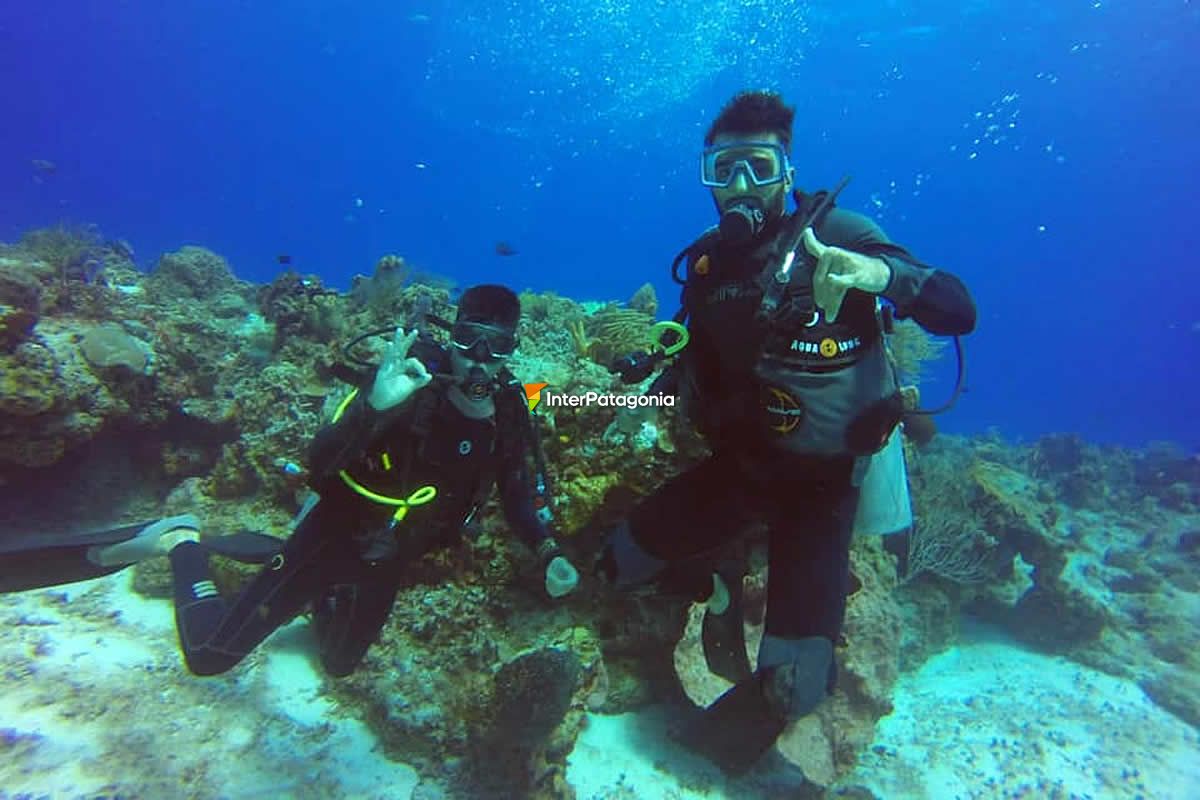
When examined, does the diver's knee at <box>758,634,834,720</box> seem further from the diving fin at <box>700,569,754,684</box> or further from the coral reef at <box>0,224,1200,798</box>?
the coral reef at <box>0,224,1200,798</box>

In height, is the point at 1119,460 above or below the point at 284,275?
below

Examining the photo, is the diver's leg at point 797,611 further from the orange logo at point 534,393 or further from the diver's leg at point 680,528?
the orange logo at point 534,393

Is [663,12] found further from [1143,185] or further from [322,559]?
[1143,185]

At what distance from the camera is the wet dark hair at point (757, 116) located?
12.4 ft

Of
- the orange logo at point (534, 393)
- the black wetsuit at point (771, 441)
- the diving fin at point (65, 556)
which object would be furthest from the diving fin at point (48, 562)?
the black wetsuit at point (771, 441)

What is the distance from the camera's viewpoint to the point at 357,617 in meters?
3.92

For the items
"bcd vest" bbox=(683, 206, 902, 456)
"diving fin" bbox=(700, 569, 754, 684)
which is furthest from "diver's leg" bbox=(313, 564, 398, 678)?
"bcd vest" bbox=(683, 206, 902, 456)

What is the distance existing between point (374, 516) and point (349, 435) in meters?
0.75

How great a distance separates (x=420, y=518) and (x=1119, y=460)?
23631mm

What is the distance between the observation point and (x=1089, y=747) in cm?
653

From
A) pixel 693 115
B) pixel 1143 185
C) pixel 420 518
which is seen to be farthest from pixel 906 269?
pixel 1143 185

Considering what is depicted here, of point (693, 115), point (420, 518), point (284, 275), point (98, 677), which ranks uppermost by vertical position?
point (693, 115)

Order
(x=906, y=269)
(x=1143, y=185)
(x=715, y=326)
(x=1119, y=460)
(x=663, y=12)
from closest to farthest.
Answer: (x=906, y=269), (x=715, y=326), (x=1119, y=460), (x=663, y=12), (x=1143, y=185)

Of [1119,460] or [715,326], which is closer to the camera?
[715,326]
